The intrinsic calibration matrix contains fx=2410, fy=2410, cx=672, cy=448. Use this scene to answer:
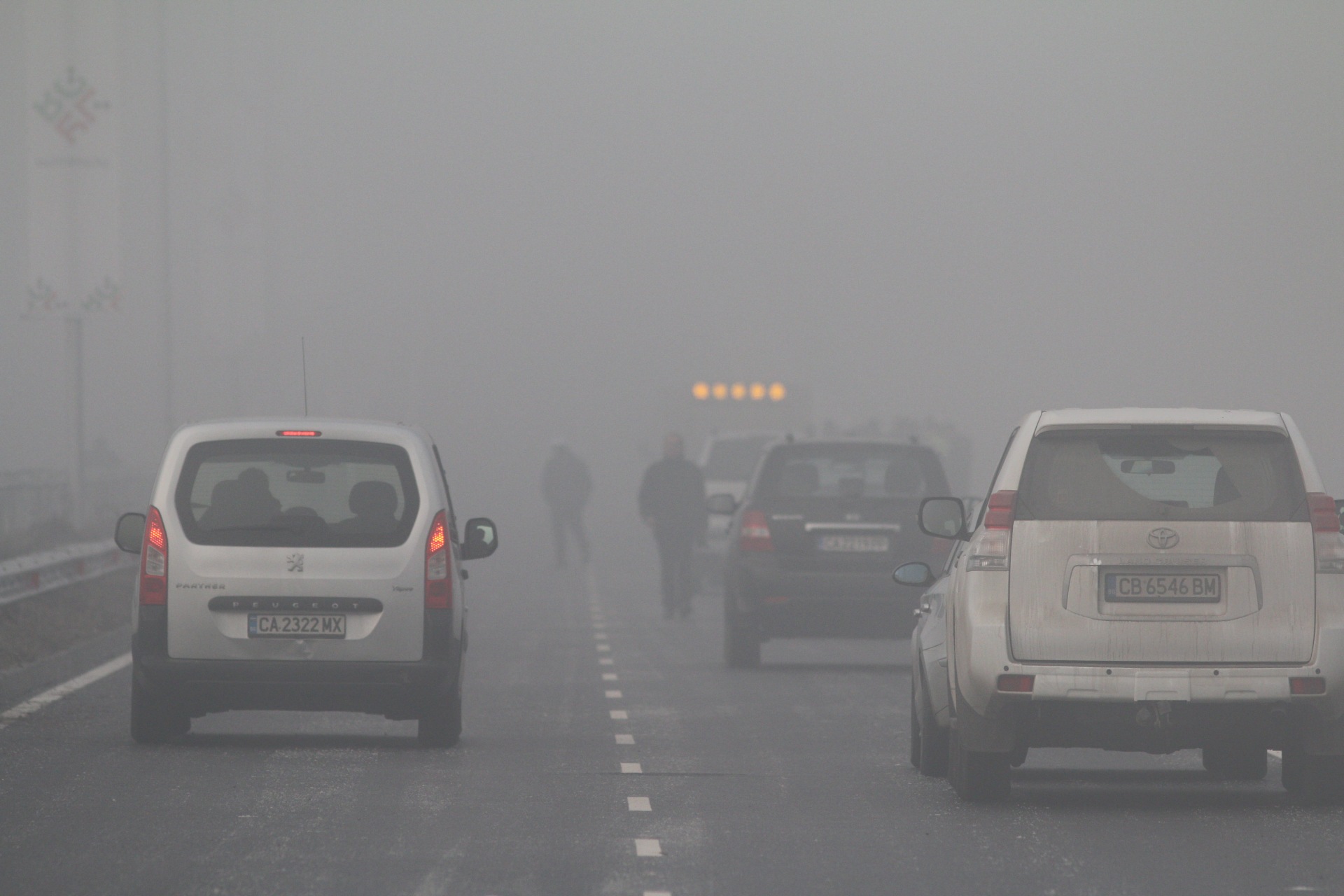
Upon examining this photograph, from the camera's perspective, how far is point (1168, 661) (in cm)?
928

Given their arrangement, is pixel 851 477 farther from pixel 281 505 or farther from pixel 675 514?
pixel 281 505

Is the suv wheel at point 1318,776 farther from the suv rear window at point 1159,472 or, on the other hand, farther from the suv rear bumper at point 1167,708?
the suv rear window at point 1159,472

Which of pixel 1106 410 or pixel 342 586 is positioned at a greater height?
pixel 1106 410

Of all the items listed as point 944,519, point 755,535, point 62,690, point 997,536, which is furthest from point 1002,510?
point 755,535

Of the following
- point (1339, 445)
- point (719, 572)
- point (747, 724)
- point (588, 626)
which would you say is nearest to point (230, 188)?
point (719, 572)

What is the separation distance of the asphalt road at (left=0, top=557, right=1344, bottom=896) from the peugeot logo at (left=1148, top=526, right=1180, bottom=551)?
1.07 meters

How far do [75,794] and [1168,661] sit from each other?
4.38 m

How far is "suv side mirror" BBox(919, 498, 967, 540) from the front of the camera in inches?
407

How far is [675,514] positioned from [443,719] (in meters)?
14.2

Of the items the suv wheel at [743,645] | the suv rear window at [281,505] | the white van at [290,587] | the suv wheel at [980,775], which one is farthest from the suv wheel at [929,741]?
the suv wheel at [743,645]

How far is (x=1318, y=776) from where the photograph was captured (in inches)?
379

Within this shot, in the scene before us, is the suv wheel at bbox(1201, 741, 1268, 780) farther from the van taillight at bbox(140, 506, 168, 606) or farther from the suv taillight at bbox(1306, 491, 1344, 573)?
the van taillight at bbox(140, 506, 168, 606)

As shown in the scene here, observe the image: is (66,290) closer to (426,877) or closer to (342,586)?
(342,586)

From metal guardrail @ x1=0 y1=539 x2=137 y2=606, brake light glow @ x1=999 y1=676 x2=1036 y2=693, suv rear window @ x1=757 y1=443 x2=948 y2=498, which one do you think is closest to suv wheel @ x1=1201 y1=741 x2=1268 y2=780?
brake light glow @ x1=999 y1=676 x2=1036 y2=693
